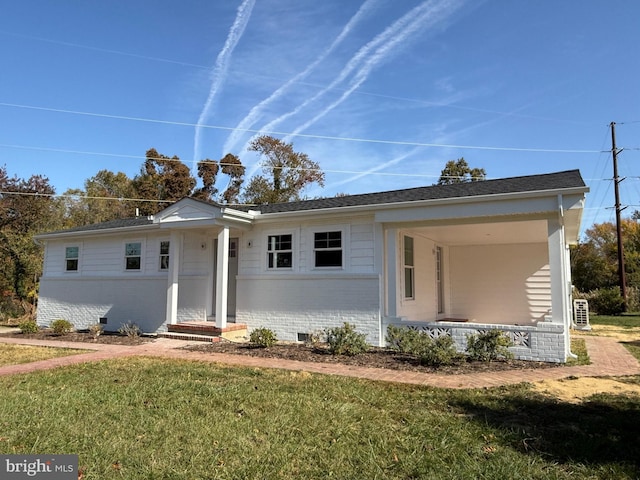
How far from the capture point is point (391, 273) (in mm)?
10172

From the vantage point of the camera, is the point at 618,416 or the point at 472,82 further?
the point at 472,82

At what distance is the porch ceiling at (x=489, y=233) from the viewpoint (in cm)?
1042

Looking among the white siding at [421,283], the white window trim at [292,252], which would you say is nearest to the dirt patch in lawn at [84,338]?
the white window trim at [292,252]

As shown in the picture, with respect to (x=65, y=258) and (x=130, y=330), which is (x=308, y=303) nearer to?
(x=130, y=330)

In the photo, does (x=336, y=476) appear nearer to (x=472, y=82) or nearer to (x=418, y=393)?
(x=418, y=393)

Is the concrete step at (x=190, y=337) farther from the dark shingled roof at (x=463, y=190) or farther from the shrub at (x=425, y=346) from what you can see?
the shrub at (x=425, y=346)

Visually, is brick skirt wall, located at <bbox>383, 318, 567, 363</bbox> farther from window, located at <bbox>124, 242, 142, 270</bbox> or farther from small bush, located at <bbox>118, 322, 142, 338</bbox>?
window, located at <bbox>124, 242, 142, 270</bbox>

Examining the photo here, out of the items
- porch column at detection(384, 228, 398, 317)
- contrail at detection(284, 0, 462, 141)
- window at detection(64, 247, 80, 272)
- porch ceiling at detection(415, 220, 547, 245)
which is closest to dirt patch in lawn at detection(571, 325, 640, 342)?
porch ceiling at detection(415, 220, 547, 245)

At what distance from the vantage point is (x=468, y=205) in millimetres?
9250

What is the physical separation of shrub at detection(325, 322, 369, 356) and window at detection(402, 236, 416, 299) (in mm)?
2668

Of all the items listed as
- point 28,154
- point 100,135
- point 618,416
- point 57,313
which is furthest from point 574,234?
point 28,154

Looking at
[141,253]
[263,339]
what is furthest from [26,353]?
[263,339]

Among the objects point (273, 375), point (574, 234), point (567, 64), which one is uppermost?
point (567, 64)

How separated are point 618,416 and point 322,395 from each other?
3.39m
